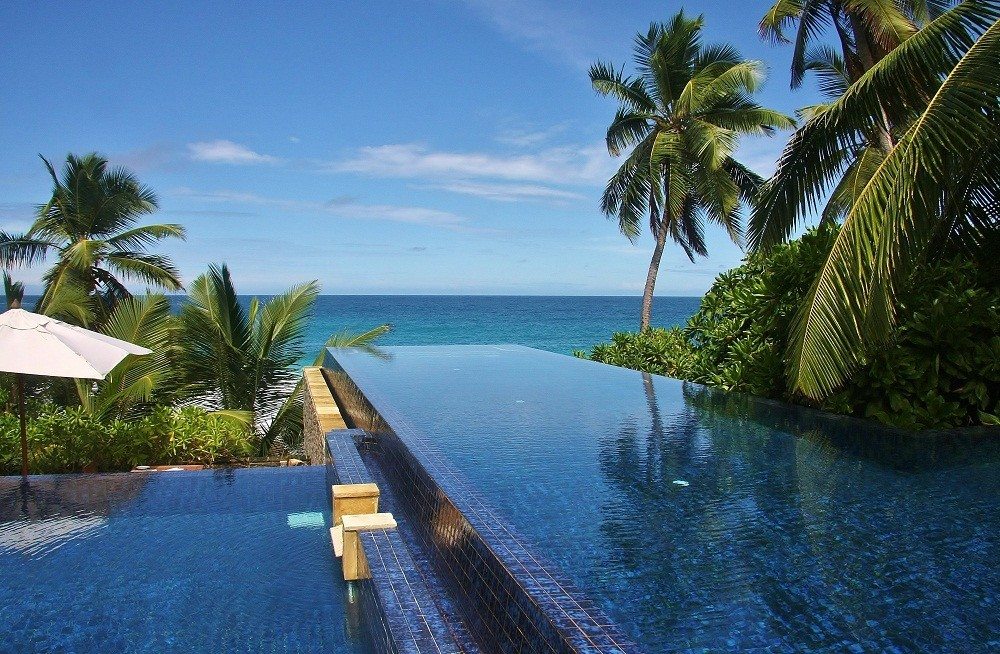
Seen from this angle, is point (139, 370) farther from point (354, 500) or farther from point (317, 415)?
point (354, 500)

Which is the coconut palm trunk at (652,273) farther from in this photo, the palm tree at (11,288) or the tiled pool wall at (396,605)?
the tiled pool wall at (396,605)

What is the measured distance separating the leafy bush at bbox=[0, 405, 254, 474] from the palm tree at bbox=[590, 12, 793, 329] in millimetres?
9431

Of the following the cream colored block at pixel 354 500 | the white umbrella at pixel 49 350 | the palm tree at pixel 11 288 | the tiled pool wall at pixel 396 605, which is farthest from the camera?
the palm tree at pixel 11 288

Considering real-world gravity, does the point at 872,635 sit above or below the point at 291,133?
below

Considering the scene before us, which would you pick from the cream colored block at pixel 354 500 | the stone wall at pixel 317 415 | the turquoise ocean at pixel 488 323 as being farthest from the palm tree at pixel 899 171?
the turquoise ocean at pixel 488 323

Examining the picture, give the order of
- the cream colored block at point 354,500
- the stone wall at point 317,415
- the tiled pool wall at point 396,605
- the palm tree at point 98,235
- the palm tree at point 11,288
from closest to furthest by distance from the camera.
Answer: the tiled pool wall at point 396,605 → the cream colored block at point 354,500 → the stone wall at point 317,415 → the palm tree at point 11,288 → the palm tree at point 98,235

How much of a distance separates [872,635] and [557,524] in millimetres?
1231

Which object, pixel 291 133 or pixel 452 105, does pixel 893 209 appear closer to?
pixel 452 105

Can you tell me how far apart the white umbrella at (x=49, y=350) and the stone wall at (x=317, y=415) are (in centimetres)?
180

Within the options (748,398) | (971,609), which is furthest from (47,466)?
(971,609)

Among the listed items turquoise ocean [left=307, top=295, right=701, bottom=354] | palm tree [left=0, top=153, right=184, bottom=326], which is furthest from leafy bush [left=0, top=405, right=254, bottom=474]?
turquoise ocean [left=307, top=295, right=701, bottom=354]

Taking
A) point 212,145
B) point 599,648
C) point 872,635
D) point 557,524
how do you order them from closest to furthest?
point 599,648
point 872,635
point 557,524
point 212,145

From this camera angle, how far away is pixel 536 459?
418cm

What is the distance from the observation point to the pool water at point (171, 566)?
315 cm
